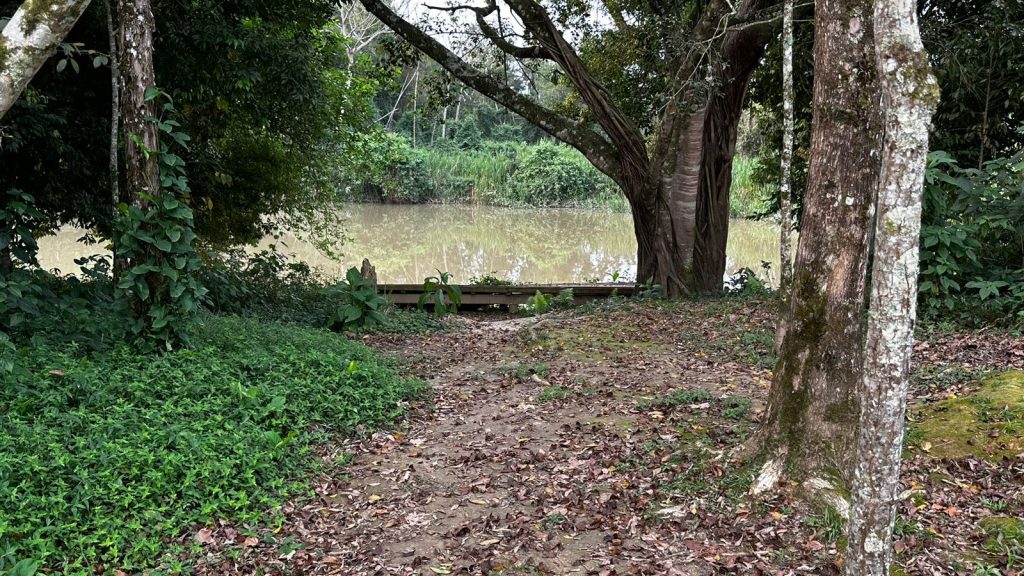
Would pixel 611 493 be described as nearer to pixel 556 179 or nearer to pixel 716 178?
pixel 716 178

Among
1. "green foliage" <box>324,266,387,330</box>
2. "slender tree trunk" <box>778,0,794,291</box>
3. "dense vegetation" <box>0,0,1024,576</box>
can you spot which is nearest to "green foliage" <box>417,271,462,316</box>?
"dense vegetation" <box>0,0,1024,576</box>

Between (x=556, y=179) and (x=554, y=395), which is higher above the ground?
(x=556, y=179)

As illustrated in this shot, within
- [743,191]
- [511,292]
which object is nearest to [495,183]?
[743,191]

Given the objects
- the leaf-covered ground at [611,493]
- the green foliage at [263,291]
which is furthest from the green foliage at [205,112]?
the leaf-covered ground at [611,493]

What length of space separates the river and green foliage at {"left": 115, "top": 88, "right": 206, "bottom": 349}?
893cm

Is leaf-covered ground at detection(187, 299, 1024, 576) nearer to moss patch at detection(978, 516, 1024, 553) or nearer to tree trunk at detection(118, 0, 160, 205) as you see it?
moss patch at detection(978, 516, 1024, 553)

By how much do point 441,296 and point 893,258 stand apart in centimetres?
963

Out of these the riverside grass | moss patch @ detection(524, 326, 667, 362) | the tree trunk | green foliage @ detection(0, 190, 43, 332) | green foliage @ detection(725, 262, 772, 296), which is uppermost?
the riverside grass

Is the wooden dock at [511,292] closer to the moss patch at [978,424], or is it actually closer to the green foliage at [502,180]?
the moss patch at [978,424]

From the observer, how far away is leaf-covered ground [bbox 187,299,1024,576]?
3627mm

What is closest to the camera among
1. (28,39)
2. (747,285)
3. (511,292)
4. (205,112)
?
(28,39)

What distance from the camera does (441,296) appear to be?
11938mm

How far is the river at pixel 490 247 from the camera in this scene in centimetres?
1855

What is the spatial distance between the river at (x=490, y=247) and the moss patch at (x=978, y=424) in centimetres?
1147
